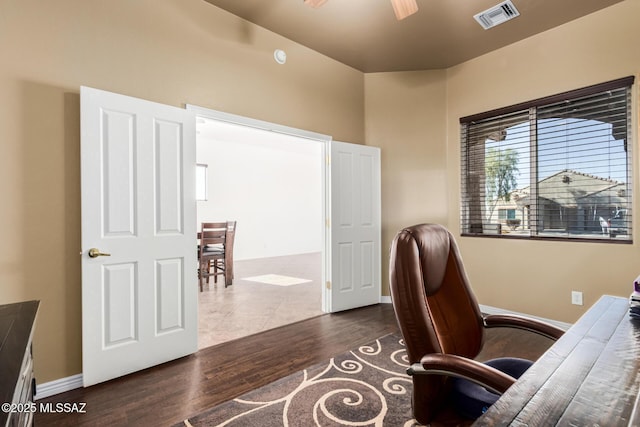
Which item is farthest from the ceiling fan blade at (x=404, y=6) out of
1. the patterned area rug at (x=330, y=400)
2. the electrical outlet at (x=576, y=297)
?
the electrical outlet at (x=576, y=297)

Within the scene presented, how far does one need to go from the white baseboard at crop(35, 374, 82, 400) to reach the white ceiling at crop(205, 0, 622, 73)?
310cm

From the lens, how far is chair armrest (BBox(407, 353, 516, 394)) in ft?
3.22

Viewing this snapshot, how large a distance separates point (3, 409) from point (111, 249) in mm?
1769

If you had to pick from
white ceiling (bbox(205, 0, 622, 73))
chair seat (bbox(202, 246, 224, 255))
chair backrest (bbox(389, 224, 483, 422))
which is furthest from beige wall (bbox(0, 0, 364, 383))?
chair seat (bbox(202, 246, 224, 255))

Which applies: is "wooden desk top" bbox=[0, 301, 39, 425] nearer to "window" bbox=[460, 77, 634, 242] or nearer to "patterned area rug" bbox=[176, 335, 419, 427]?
"patterned area rug" bbox=[176, 335, 419, 427]

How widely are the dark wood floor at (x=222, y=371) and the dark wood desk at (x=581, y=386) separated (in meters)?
1.74

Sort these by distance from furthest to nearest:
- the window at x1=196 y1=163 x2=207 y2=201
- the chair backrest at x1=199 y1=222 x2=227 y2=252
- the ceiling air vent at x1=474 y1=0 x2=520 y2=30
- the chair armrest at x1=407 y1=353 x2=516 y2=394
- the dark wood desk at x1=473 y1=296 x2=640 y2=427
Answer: the window at x1=196 y1=163 x2=207 y2=201, the chair backrest at x1=199 y1=222 x2=227 y2=252, the ceiling air vent at x1=474 y1=0 x2=520 y2=30, the chair armrest at x1=407 y1=353 x2=516 y2=394, the dark wood desk at x1=473 y1=296 x2=640 y2=427

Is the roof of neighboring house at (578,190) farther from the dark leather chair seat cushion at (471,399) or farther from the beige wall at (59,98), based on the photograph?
the beige wall at (59,98)

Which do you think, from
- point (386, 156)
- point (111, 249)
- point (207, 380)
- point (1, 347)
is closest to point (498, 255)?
point (386, 156)

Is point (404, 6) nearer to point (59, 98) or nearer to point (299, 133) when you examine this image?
point (299, 133)

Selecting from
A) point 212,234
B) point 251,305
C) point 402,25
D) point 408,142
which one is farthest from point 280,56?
point 251,305

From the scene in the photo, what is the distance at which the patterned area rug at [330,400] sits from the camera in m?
1.79

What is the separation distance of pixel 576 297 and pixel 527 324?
7.48 feet

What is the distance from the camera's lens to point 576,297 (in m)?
3.07
